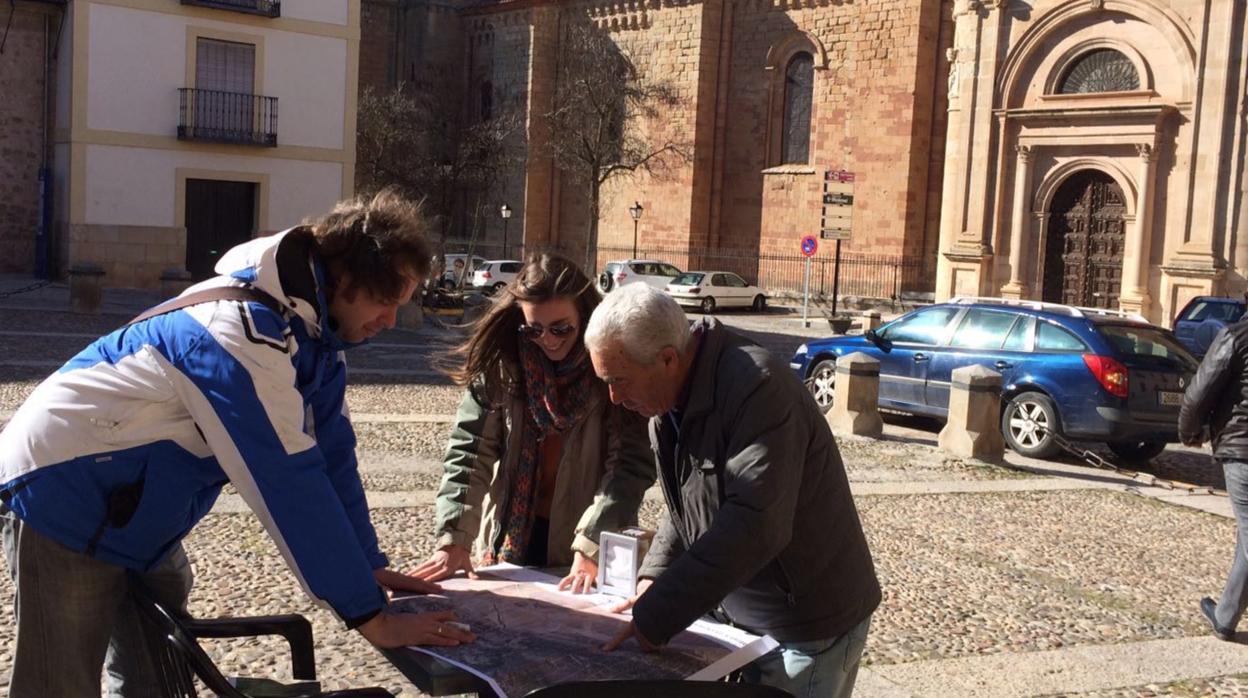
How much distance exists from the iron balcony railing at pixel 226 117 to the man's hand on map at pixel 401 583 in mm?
24952

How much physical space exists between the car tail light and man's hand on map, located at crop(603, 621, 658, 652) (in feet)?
31.3

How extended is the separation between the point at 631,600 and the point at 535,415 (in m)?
0.79

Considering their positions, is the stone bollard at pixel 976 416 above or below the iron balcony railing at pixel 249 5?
below

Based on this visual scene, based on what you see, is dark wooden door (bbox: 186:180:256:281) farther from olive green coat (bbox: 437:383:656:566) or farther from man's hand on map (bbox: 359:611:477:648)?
man's hand on map (bbox: 359:611:477:648)

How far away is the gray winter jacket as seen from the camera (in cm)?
280

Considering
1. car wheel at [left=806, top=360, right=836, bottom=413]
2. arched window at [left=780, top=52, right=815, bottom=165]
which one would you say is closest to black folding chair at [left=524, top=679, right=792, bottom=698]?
car wheel at [left=806, top=360, right=836, bottom=413]

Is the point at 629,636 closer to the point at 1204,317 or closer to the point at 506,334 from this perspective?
the point at 506,334

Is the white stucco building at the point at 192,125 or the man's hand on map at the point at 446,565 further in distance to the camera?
the white stucco building at the point at 192,125

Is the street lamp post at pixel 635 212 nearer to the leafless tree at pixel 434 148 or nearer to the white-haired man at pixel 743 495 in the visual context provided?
the leafless tree at pixel 434 148

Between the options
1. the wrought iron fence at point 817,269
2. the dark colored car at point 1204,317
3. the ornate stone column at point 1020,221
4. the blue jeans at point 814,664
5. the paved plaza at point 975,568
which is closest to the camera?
the blue jeans at point 814,664

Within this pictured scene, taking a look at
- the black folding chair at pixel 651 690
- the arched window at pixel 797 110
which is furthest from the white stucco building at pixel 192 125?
the black folding chair at pixel 651 690

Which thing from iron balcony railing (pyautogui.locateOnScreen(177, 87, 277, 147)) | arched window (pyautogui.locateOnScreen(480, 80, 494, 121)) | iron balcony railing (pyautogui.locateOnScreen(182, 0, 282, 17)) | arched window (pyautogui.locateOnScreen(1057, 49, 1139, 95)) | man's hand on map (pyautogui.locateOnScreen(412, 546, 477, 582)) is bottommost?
man's hand on map (pyautogui.locateOnScreen(412, 546, 477, 582))

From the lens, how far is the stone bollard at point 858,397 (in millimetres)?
12641

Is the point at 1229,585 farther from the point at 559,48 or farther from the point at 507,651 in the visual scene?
the point at 559,48
